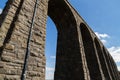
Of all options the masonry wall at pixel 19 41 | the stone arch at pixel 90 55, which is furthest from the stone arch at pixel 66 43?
the masonry wall at pixel 19 41

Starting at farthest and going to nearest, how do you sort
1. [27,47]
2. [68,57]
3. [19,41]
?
[68,57], [27,47], [19,41]

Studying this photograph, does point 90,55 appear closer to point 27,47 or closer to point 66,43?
point 66,43

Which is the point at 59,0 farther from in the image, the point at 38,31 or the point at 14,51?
the point at 14,51

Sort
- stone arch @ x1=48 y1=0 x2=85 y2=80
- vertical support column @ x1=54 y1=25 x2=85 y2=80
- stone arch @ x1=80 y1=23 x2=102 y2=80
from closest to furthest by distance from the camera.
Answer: vertical support column @ x1=54 y1=25 x2=85 y2=80, stone arch @ x1=48 y1=0 x2=85 y2=80, stone arch @ x1=80 y1=23 x2=102 y2=80

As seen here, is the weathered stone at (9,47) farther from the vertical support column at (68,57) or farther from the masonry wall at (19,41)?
Result: the vertical support column at (68,57)

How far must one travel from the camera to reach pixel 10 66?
3.21 m

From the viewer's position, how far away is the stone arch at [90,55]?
1016cm

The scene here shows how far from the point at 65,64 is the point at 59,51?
39.1 inches

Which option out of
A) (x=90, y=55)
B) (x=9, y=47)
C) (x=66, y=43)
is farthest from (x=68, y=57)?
(x=9, y=47)

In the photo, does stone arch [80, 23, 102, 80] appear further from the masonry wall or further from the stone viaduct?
the masonry wall

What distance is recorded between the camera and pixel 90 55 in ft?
35.4

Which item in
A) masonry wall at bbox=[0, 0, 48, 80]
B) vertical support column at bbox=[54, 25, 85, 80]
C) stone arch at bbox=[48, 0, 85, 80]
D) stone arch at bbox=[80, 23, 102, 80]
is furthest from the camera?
stone arch at bbox=[80, 23, 102, 80]

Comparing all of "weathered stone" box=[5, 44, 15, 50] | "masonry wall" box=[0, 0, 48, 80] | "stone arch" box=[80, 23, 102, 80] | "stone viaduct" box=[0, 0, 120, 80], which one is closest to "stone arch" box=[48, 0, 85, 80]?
"stone viaduct" box=[0, 0, 120, 80]

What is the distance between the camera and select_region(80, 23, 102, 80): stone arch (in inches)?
400
